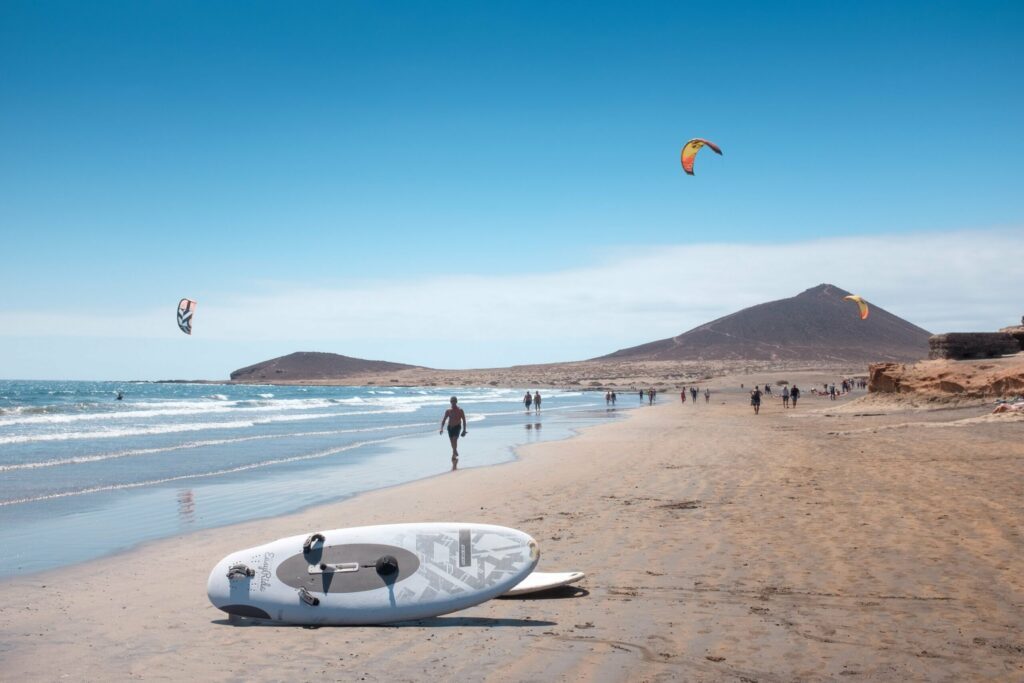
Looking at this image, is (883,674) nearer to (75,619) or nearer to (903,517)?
(903,517)

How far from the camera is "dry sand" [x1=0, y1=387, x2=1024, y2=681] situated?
170 inches

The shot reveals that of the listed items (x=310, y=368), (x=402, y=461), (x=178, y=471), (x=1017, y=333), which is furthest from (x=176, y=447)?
(x=310, y=368)

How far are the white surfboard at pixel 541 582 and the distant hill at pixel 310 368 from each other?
166m

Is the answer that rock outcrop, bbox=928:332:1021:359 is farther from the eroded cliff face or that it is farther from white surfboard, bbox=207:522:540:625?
white surfboard, bbox=207:522:540:625

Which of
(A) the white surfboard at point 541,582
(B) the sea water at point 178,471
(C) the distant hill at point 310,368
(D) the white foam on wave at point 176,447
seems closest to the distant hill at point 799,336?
(C) the distant hill at point 310,368

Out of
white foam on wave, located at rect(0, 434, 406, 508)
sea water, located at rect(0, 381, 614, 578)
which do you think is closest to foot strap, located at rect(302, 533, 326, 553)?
sea water, located at rect(0, 381, 614, 578)

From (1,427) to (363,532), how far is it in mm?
28069

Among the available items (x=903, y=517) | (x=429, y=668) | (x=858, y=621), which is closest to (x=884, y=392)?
(x=903, y=517)

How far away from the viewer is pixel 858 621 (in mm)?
4922

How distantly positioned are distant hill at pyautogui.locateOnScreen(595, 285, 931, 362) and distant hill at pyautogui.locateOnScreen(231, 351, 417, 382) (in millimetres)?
54250

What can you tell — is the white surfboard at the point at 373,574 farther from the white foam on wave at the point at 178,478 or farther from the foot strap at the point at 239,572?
the white foam on wave at the point at 178,478

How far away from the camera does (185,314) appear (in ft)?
87.8

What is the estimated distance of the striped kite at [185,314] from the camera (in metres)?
25.2

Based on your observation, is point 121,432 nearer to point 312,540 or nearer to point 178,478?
point 178,478
